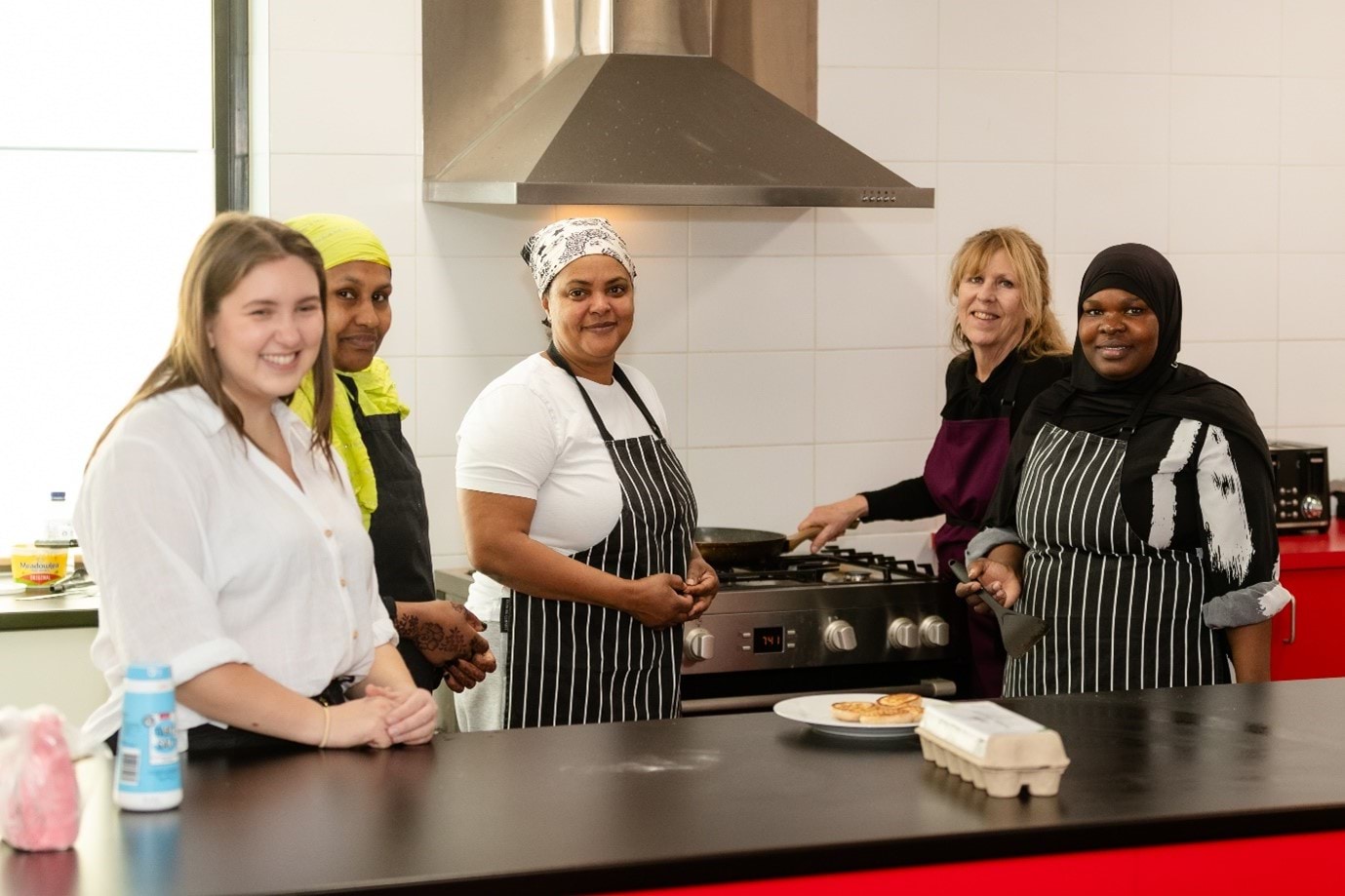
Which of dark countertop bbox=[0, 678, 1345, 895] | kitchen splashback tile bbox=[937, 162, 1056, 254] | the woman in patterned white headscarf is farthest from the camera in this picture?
kitchen splashback tile bbox=[937, 162, 1056, 254]

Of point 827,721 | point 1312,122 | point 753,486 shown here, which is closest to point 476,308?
point 753,486

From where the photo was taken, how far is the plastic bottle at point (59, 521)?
3.16 meters

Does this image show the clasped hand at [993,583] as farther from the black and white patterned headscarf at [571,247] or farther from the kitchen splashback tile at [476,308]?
the kitchen splashback tile at [476,308]

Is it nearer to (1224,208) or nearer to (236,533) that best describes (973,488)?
(1224,208)

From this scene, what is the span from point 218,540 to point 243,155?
196 cm

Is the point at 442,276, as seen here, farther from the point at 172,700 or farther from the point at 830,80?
the point at 172,700

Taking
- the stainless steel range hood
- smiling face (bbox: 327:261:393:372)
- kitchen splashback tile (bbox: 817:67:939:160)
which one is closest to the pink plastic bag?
smiling face (bbox: 327:261:393:372)

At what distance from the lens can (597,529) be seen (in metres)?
2.58

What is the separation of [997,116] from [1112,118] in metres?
0.31

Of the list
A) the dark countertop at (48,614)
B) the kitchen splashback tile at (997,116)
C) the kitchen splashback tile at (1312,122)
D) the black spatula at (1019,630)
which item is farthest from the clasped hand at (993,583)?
the kitchen splashback tile at (1312,122)

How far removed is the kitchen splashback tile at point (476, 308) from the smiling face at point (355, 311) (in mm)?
1111

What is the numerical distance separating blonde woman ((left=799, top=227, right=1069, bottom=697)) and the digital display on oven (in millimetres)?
359

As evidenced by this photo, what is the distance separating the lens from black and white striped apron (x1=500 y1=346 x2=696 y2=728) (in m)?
2.59

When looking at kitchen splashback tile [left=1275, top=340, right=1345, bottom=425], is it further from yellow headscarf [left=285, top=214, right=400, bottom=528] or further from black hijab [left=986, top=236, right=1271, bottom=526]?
yellow headscarf [left=285, top=214, right=400, bottom=528]
